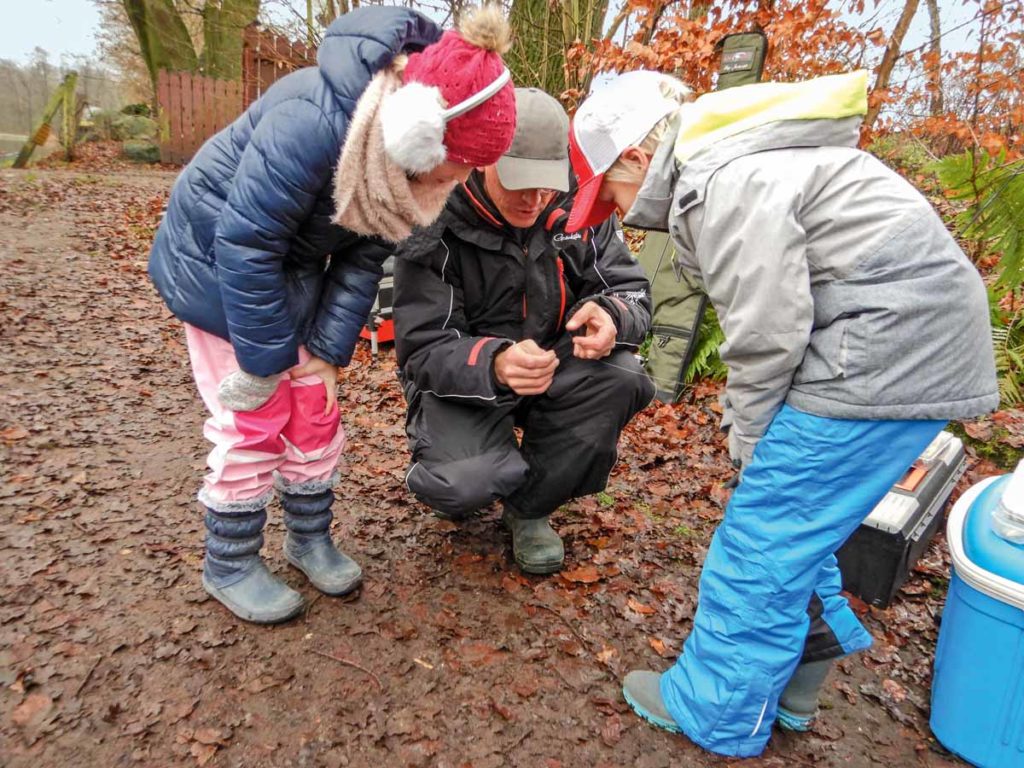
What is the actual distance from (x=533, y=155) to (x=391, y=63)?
65 cm

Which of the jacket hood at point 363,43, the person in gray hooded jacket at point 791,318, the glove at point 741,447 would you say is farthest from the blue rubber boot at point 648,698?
the jacket hood at point 363,43

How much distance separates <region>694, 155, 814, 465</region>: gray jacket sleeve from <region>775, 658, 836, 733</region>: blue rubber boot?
89 centimetres

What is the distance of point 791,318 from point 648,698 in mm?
1248

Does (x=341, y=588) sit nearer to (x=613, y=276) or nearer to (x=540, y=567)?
(x=540, y=567)

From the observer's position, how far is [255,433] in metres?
2.10

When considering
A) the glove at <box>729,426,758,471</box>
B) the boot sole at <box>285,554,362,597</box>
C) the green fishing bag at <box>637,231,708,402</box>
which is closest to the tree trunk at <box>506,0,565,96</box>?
the green fishing bag at <box>637,231,708,402</box>

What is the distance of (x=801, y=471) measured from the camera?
165 centimetres

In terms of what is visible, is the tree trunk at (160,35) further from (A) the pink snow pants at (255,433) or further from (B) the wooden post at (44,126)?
(A) the pink snow pants at (255,433)

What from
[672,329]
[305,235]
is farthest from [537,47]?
[305,235]

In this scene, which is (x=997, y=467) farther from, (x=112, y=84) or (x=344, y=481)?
(x=112, y=84)

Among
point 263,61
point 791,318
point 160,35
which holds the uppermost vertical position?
point 160,35

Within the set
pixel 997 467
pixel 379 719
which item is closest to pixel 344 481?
pixel 379 719

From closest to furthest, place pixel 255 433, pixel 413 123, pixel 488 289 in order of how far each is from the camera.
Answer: pixel 413 123 < pixel 255 433 < pixel 488 289

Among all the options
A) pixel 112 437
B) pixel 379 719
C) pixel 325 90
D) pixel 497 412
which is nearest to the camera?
pixel 325 90
